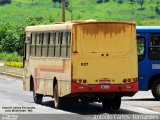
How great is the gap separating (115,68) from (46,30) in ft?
11.0

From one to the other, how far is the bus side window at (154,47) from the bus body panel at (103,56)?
506 cm

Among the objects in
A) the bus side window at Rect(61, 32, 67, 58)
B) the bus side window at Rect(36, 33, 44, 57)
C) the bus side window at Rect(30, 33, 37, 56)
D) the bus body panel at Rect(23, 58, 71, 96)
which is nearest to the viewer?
the bus body panel at Rect(23, 58, 71, 96)

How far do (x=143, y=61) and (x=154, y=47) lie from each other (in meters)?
0.67

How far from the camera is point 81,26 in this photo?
22.2m

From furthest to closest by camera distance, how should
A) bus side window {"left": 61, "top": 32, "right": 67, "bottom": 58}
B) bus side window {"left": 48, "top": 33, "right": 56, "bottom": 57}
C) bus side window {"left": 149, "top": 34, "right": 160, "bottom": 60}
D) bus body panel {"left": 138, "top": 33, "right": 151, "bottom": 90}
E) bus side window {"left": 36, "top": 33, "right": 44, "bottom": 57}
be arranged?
bus body panel {"left": 138, "top": 33, "right": 151, "bottom": 90} < bus side window {"left": 149, "top": 34, "right": 160, "bottom": 60} < bus side window {"left": 36, "top": 33, "right": 44, "bottom": 57} < bus side window {"left": 48, "top": 33, "right": 56, "bottom": 57} < bus side window {"left": 61, "top": 32, "right": 67, "bottom": 58}

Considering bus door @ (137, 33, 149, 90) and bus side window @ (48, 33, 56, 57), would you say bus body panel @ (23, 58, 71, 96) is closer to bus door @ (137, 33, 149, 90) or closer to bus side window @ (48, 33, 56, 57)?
bus side window @ (48, 33, 56, 57)

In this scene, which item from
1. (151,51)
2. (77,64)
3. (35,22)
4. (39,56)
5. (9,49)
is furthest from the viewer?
(35,22)

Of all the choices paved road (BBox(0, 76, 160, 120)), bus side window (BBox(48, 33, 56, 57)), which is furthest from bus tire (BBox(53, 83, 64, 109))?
bus side window (BBox(48, 33, 56, 57))

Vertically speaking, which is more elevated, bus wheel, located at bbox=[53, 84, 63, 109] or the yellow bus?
the yellow bus

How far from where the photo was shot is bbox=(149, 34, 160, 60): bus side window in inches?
1088

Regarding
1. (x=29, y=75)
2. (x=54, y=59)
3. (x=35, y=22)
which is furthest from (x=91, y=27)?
(x=35, y=22)

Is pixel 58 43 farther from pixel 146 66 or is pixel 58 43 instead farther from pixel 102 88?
pixel 146 66

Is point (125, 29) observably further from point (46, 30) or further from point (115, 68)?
point (46, 30)

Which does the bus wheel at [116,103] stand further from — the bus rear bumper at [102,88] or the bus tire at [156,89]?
the bus tire at [156,89]
